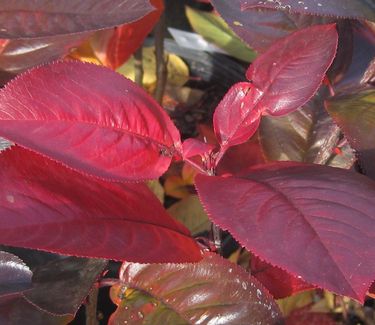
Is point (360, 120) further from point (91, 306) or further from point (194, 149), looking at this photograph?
point (91, 306)

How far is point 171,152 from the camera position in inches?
23.4

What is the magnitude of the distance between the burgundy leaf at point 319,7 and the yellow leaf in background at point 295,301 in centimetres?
53

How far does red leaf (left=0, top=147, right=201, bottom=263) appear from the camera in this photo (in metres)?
0.50

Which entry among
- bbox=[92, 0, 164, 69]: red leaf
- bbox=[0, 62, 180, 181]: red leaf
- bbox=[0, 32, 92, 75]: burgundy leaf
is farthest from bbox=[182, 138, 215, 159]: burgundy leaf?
bbox=[92, 0, 164, 69]: red leaf

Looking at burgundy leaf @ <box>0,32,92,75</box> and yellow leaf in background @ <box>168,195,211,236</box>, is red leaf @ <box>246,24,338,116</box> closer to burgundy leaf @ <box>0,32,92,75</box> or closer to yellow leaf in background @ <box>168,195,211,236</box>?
burgundy leaf @ <box>0,32,92,75</box>

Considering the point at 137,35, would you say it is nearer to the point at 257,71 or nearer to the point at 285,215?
the point at 257,71

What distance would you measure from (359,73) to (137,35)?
0.38 meters

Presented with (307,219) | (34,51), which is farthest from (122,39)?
(307,219)

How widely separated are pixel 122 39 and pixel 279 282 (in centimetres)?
48

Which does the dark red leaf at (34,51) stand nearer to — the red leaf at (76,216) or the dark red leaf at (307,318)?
the red leaf at (76,216)

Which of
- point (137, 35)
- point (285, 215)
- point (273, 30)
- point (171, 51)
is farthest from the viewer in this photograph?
point (171, 51)

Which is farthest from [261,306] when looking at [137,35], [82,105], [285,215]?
[137,35]

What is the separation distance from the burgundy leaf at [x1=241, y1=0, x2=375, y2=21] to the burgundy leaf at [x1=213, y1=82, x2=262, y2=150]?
0.08 metres

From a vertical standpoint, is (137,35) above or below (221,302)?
above
